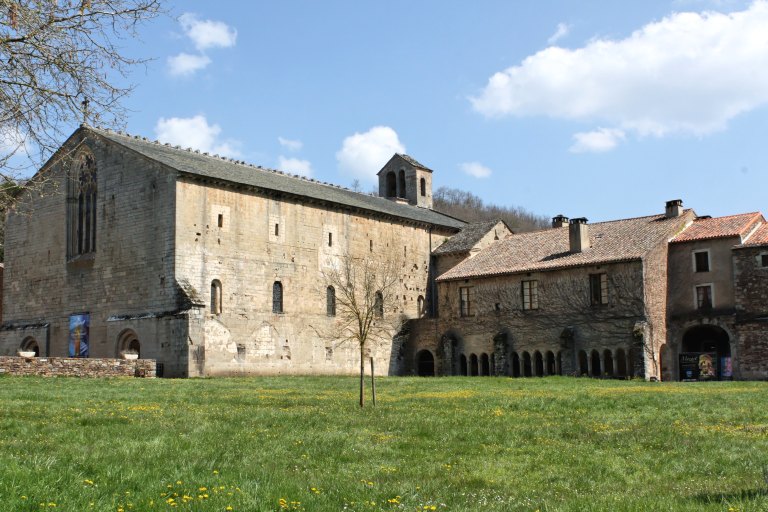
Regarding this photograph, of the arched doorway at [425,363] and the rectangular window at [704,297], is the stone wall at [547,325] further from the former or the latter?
the rectangular window at [704,297]

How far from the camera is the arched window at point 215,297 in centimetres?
4391

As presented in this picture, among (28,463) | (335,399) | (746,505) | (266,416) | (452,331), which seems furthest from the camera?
(452,331)

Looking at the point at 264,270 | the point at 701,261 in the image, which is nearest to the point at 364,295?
the point at 264,270

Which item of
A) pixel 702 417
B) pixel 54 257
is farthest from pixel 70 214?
pixel 702 417

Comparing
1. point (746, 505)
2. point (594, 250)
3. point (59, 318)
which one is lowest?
point (746, 505)

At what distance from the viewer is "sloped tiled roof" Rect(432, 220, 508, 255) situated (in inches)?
2264

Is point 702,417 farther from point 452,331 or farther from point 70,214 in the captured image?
point 70,214

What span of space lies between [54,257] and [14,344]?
588 cm

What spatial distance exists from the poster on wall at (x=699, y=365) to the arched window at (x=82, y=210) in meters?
32.9

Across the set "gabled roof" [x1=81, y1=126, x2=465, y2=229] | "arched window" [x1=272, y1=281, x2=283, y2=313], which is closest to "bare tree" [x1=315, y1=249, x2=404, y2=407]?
"arched window" [x1=272, y1=281, x2=283, y2=313]

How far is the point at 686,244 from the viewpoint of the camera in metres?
47.2

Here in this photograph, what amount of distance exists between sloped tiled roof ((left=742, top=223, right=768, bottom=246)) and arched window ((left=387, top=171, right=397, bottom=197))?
30.0 meters

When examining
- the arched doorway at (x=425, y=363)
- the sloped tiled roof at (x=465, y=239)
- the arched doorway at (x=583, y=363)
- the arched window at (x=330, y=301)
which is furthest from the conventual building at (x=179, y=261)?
the arched doorway at (x=583, y=363)

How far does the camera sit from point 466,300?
53.1m
